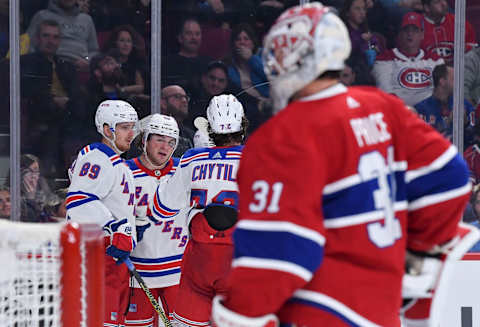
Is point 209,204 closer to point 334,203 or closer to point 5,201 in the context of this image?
point 334,203

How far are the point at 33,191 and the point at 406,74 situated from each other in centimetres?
243

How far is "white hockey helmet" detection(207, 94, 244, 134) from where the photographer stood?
11.3 ft

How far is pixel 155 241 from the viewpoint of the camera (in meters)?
4.20

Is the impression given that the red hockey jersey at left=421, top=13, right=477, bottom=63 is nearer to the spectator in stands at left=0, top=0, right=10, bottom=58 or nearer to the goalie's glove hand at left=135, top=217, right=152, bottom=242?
the goalie's glove hand at left=135, top=217, right=152, bottom=242

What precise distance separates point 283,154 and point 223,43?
3667 millimetres

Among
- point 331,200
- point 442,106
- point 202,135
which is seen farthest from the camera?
point 442,106

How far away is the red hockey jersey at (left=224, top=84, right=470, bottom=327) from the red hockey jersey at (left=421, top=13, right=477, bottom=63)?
342 cm

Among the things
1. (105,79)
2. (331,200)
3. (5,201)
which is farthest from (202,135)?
(331,200)

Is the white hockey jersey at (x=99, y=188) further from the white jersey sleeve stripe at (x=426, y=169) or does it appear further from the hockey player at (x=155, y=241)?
the white jersey sleeve stripe at (x=426, y=169)

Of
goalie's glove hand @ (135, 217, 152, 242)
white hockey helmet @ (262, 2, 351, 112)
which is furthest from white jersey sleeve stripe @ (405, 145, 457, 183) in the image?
goalie's glove hand @ (135, 217, 152, 242)

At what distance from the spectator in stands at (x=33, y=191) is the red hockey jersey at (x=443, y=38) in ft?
8.27

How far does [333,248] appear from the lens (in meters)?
1.60

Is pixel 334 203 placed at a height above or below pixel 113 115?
below

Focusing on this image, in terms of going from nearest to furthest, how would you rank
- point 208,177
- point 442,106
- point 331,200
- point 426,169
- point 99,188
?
point 331,200 → point 426,169 → point 208,177 → point 99,188 → point 442,106
